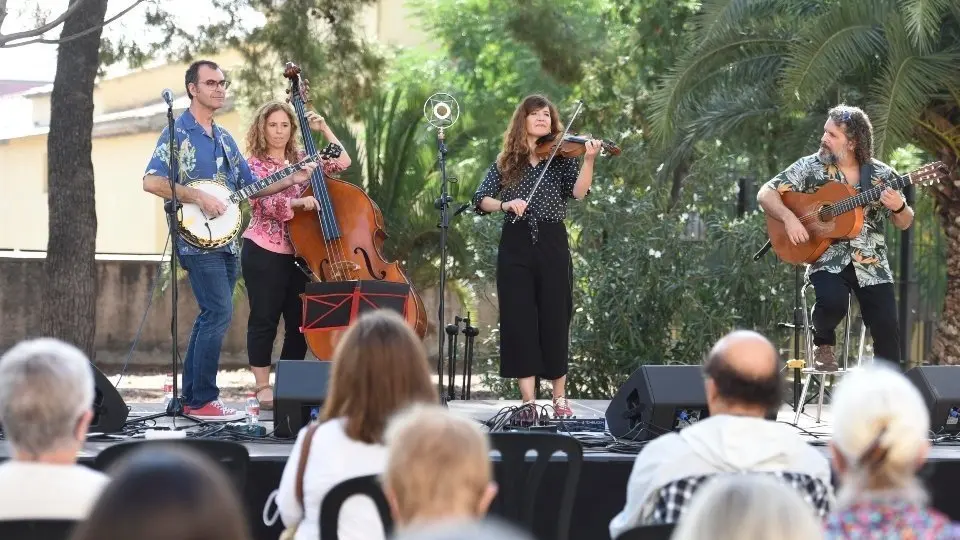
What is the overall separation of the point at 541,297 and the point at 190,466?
5.18 m

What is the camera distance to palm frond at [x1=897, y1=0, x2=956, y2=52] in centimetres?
891

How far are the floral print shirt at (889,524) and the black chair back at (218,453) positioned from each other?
1.82 m

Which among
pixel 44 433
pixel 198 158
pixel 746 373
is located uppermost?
pixel 198 158

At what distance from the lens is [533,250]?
6934 millimetres

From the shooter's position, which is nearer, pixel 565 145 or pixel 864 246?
pixel 565 145

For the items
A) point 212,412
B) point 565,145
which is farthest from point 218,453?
point 565,145

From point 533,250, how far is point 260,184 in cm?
138

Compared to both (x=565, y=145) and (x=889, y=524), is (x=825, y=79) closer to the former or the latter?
(x=565, y=145)

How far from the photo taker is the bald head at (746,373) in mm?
3547

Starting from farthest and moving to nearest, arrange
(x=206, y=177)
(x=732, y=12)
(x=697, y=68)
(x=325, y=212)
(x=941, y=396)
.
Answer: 1. (x=697, y=68)
2. (x=732, y=12)
3. (x=325, y=212)
4. (x=206, y=177)
5. (x=941, y=396)

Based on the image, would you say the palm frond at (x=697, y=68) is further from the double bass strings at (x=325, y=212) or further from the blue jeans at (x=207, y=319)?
the blue jeans at (x=207, y=319)

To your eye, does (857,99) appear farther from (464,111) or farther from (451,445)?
(451,445)

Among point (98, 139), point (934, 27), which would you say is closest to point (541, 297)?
point (934, 27)

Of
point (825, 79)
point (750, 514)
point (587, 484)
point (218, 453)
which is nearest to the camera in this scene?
point (750, 514)
